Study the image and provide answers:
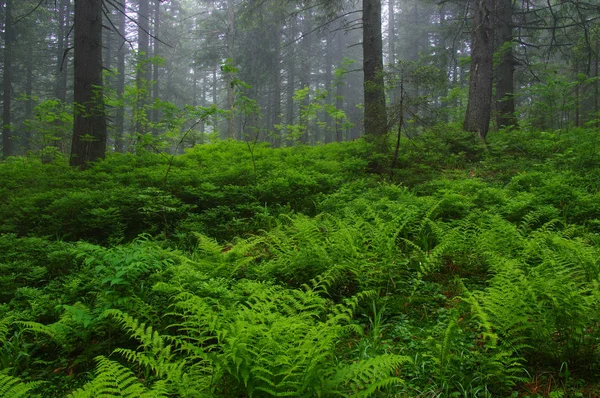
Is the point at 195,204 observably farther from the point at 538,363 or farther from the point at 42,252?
the point at 538,363

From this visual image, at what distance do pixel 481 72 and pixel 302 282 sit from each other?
8332 mm

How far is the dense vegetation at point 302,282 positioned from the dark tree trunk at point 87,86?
2.86 feet

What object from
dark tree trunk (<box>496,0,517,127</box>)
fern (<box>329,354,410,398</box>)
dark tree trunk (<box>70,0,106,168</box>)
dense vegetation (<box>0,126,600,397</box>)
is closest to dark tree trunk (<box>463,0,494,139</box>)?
dense vegetation (<box>0,126,600,397</box>)

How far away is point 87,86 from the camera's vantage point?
800 centimetres

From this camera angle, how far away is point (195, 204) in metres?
5.98

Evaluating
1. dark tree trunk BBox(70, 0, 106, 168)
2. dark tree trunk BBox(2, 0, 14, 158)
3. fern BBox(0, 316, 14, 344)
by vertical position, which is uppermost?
dark tree trunk BBox(2, 0, 14, 158)

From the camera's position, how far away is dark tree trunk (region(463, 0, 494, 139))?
8.90 m

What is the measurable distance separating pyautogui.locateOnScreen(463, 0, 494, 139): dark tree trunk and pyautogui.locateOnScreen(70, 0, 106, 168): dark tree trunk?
943 cm

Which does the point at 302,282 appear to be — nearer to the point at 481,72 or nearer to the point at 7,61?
the point at 481,72

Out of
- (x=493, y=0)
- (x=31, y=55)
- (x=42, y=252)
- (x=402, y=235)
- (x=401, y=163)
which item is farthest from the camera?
(x=31, y=55)

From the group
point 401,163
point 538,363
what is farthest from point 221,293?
point 401,163

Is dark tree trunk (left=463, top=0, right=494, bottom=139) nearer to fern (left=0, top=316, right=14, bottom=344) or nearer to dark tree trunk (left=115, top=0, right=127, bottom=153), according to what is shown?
fern (left=0, top=316, right=14, bottom=344)

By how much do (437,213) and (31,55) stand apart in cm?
2809

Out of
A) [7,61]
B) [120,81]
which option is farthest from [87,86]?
[120,81]
